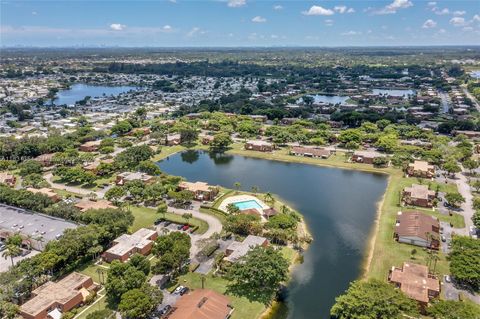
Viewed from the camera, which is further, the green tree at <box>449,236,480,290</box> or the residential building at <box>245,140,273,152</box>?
the residential building at <box>245,140,273,152</box>

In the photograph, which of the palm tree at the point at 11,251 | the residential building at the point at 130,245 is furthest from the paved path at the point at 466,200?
the palm tree at the point at 11,251

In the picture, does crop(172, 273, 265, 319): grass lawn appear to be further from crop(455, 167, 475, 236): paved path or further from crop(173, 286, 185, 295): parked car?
crop(455, 167, 475, 236): paved path

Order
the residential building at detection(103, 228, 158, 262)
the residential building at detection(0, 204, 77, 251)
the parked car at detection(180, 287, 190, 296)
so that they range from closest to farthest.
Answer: the parked car at detection(180, 287, 190, 296)
the residential building at detection(103, 228, 158, 262)
the residential building at detection(0, 204, 77, 251)

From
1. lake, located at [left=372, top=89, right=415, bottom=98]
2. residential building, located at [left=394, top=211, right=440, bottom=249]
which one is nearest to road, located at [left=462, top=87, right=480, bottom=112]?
lake, located at [left=372, top=89, right=415, bottom=98]

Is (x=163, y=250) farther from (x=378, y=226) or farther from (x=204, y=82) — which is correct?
(x=204, y=82)

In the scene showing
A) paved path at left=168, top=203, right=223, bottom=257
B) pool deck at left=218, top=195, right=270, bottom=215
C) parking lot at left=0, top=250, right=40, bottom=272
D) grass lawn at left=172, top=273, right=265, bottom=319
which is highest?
pool deck at left=218, top=195, right=270, bottom=215

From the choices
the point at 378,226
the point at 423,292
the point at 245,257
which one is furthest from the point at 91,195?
the point at 423,292

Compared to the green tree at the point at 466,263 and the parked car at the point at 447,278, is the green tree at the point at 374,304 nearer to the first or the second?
the green tree at the point at 466,263
